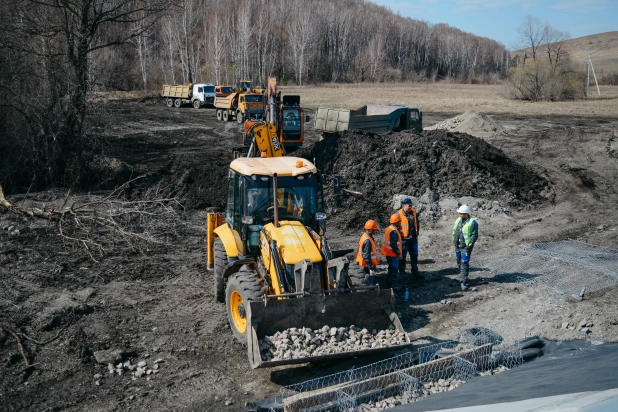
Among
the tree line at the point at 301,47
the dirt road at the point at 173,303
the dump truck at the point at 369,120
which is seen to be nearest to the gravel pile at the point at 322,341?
the dirt road at the point at 173,303

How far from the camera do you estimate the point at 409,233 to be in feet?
→ 34.7

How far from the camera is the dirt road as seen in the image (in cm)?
727

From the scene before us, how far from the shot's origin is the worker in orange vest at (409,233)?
10477 mm

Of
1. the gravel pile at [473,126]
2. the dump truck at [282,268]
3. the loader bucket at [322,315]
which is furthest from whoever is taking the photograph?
the gravel pile at [473,126]

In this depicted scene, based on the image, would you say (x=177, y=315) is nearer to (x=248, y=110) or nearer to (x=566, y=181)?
(x=566, y=181)

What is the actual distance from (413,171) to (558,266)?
18.4ft

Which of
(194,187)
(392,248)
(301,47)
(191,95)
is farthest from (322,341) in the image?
(301,47)

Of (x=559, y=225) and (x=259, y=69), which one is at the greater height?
(x=259, y=69)

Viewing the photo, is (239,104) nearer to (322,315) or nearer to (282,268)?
(282,268)

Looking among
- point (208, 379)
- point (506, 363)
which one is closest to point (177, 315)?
point (208, 379)

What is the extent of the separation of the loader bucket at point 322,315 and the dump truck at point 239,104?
82.0 ft

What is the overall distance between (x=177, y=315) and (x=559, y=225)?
9735 millimetres

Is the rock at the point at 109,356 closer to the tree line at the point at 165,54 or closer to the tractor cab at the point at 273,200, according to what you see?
the tractor cab at the point at 273,200

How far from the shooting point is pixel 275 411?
21.0 feet
